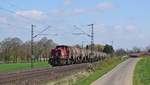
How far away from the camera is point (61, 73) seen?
44.0 metres

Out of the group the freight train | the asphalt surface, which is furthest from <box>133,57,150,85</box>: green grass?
the freight train

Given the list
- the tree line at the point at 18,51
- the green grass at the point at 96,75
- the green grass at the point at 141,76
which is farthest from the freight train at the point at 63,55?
the tree line at the point at 18,51

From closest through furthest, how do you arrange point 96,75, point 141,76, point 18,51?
1. point 141,76
2. point 96,75
3. point 18,51

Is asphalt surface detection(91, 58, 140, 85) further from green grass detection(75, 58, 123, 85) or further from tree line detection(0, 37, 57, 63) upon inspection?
tree line detection(0, 37, 57, 63)

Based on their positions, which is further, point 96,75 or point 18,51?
point 18,51

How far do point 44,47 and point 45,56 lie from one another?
30.1 feet

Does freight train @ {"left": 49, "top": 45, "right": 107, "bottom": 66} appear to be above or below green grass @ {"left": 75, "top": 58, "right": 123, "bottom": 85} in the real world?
above

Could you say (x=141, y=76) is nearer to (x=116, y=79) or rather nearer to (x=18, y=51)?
(x=116, y=79)

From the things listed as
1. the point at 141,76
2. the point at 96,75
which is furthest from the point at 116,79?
the point at 96,75

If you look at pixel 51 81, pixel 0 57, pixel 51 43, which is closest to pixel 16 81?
pixel 51 81

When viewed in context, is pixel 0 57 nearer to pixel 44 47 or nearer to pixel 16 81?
pixel 44 47

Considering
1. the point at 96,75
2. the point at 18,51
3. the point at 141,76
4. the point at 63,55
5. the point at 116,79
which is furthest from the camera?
the point at 18,51

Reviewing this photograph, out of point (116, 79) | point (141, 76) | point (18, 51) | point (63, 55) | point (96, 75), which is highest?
point (18, 51)

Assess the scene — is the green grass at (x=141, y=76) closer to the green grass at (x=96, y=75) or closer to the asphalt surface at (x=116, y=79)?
the asphalt surface at (x=116, y=79)
